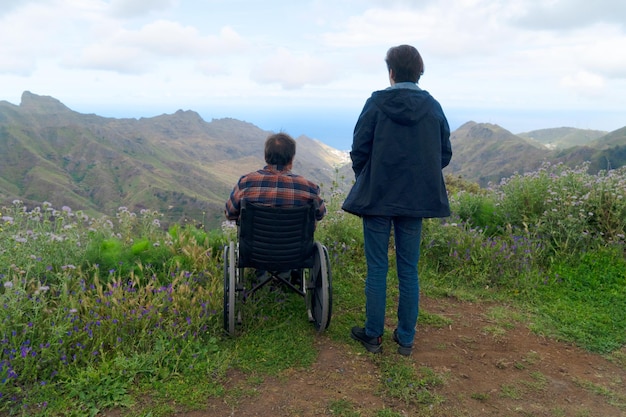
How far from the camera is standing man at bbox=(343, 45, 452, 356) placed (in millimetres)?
3221

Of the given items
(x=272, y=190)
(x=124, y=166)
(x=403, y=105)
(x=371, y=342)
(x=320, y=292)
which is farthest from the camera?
(x=124, y=166)

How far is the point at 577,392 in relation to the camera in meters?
3.28

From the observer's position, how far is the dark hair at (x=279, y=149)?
12.4 ft

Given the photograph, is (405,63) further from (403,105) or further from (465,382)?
(465,382)

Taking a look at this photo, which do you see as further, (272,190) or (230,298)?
(272,190)

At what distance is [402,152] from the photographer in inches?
127

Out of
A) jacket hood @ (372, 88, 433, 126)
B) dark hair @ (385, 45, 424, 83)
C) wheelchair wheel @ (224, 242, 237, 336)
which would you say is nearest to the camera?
jacket hood @ (372, 88, 433, 126)

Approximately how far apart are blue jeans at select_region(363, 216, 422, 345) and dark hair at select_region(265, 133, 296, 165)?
86 centimetres

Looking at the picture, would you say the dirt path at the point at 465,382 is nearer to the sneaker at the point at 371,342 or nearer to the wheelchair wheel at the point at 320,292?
the sneaker at the point at 371,342

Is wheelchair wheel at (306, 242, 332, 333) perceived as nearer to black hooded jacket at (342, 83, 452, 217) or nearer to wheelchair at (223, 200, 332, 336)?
wheelchair at (223, 200, 332, 336)

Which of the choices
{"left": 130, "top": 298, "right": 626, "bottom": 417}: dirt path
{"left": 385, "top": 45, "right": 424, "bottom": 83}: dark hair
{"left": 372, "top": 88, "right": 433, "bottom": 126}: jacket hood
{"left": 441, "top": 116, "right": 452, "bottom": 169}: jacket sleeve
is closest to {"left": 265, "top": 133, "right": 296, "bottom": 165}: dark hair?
{"left": 372, "top": 88, "right": 433, "bottom": 126}: jacket hood

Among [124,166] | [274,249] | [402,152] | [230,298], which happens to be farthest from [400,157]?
[124,166]

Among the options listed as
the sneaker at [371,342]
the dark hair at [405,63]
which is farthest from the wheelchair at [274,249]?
the dark hair at [405,63]

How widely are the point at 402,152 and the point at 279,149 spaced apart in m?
1.07
